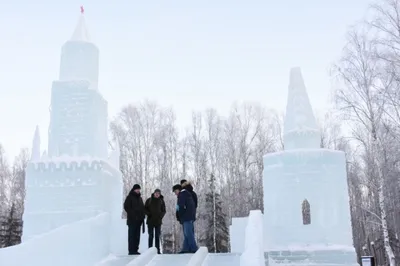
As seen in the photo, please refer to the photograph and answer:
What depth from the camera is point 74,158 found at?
14.7 m

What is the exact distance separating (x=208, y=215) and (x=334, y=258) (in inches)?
627

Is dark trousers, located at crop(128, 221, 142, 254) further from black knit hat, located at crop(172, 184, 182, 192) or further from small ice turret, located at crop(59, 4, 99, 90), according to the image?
small ice turret, located at crop(59, 4, 99, 90)

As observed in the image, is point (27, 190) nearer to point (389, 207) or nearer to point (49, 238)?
point (49, 238)

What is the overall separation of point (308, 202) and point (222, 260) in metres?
5.06

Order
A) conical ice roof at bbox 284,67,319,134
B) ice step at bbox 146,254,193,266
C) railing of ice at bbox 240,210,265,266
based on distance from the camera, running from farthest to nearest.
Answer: conical ice roof at bbox 284,67,319,134
ice step at bbox 146,254,193,266
railing of ice at bbox 240,210,265,266

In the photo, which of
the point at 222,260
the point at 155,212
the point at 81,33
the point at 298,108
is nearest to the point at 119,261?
the point at 155,212

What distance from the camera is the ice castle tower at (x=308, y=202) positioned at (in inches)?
532

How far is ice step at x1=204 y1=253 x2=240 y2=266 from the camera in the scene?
949 cm

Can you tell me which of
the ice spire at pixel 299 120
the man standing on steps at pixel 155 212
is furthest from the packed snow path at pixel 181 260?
the ice spire at pixel 299 120

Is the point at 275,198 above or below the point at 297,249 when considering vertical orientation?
above

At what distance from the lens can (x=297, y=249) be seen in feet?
44.2

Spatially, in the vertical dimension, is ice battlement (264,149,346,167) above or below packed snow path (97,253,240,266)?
above

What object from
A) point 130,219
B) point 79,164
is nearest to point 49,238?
point 130,219

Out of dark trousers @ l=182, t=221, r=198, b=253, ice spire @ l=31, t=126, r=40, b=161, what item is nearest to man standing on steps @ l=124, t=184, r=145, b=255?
dark trousers @ l=182, t=221, r=198, b=253
